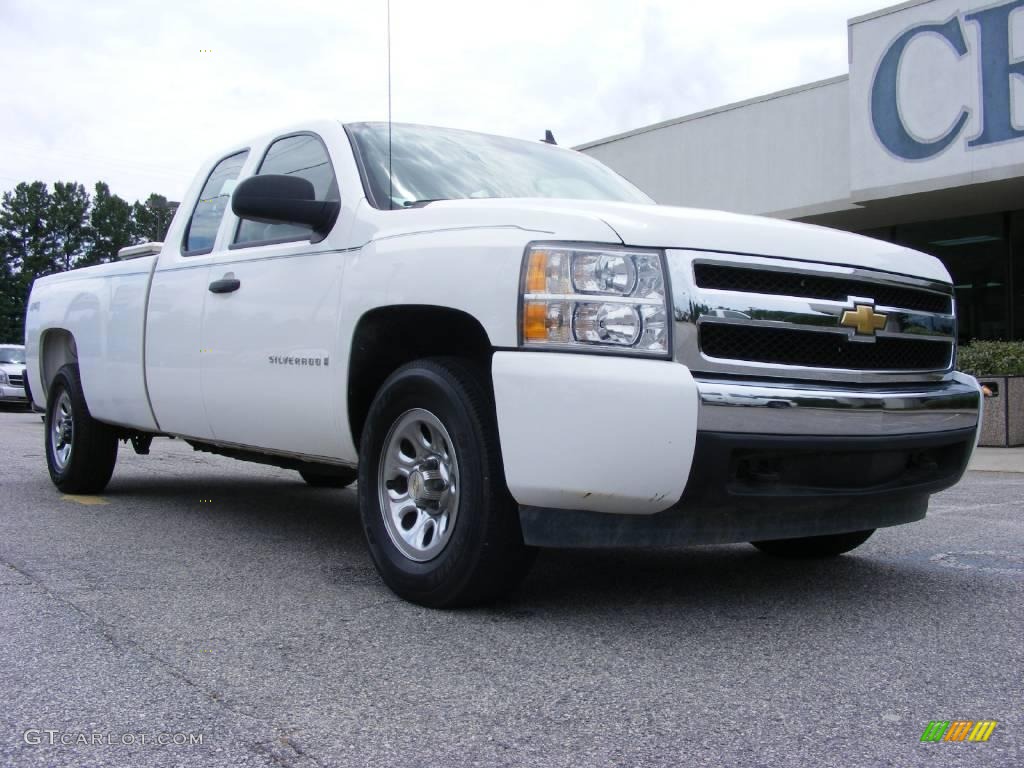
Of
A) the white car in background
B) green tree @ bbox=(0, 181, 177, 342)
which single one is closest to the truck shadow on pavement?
the white car in background

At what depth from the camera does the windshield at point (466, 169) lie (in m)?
4.49

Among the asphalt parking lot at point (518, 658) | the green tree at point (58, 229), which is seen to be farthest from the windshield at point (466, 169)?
the green tree at point (58, 229)

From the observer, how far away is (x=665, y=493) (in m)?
3.25

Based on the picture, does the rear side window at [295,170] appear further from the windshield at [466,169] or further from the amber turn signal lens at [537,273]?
the amber turn signal lens at [537,273]

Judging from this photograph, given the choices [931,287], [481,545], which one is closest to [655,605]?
[481,545]

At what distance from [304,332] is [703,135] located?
49.6ft

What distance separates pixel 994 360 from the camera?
1294 centimetres

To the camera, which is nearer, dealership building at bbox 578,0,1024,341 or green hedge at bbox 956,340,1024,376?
green hedge at bbox 956,340,1024,376

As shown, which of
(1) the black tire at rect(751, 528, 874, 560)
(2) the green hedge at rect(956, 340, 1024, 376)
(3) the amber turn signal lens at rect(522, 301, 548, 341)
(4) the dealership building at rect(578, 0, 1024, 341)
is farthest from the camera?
(4) the dealership building at rect(578, 0, 1024, 341)

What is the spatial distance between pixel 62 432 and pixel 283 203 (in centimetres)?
365

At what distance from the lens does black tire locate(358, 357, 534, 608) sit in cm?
352

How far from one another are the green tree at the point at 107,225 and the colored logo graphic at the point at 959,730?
96.6 m

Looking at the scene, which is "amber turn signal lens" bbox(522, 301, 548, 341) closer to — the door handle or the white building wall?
the door handle

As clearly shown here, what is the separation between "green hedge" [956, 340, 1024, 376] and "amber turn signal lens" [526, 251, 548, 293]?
1060cm
